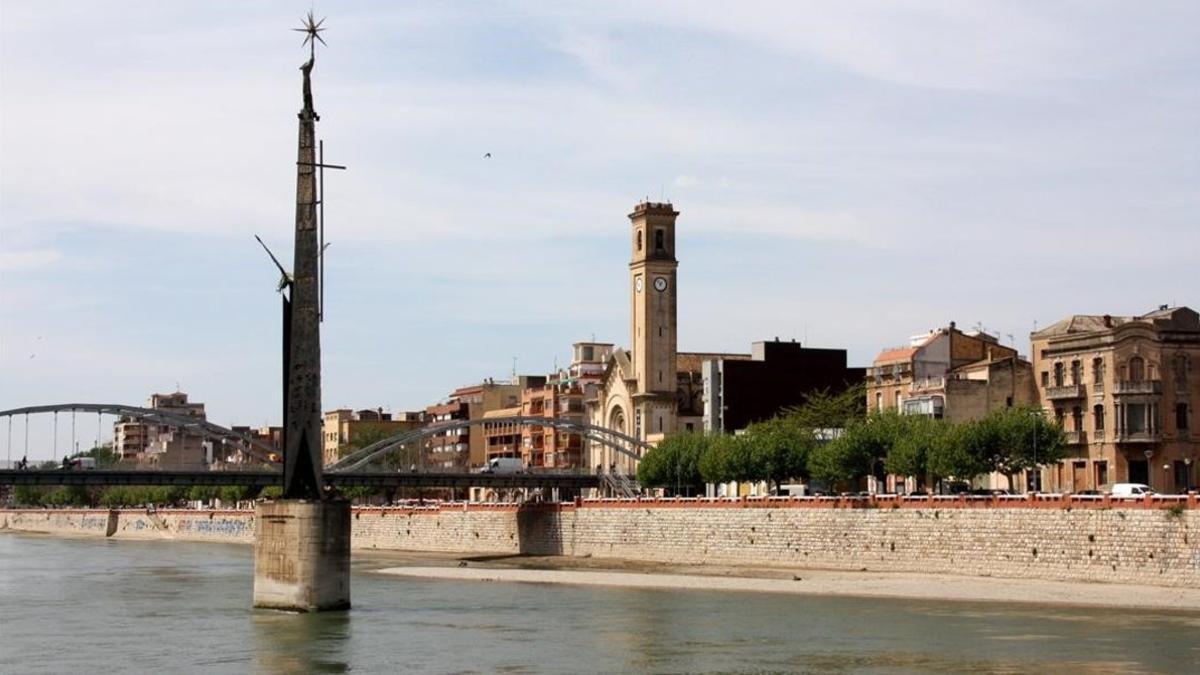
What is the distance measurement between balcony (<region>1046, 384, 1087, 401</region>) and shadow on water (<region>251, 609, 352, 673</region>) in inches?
2143

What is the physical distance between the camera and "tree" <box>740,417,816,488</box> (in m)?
132

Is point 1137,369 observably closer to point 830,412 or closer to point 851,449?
point 851,449

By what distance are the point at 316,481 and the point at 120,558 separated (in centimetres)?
8279

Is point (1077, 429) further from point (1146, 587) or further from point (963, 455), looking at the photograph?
point (1146, 587)

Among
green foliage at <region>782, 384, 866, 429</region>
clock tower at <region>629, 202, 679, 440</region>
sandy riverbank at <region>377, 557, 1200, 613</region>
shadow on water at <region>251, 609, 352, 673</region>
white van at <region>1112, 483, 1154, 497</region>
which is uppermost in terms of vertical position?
clock tower at <region>629, 202, 679, 440</region>

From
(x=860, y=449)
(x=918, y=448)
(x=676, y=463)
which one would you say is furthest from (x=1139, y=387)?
(x=676, y=463)

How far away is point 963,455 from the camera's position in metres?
110

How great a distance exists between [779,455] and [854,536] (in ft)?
94.8

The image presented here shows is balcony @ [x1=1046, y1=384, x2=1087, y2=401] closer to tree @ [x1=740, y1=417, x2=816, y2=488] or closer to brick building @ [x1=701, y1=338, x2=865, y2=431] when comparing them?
tree @ [x1=740, y1=417, x2=816, y2=488]

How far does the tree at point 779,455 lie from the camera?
5212 inches

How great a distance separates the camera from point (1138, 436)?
4567 inches

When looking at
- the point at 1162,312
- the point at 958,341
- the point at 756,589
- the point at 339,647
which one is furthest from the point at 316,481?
the point at 958,341

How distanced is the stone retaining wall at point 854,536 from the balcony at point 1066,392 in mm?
19921

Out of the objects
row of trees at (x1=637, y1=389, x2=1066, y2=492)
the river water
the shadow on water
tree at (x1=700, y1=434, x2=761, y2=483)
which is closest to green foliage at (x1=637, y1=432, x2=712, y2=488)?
row of trees at (x1=637, y1=389, x2=1066, y2=492)
